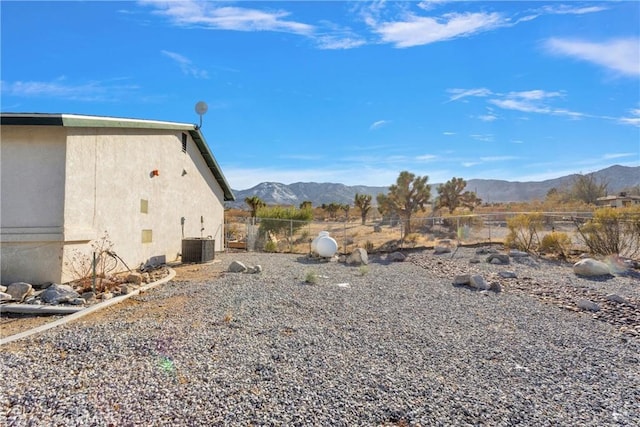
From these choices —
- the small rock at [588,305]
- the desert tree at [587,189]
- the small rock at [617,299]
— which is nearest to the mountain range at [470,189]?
the desert tree at [587,189]

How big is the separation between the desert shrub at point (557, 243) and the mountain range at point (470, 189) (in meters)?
89.6

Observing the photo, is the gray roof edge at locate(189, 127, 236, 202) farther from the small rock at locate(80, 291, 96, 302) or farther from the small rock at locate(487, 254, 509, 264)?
the small rock at locate(487, 254, 509, 264)

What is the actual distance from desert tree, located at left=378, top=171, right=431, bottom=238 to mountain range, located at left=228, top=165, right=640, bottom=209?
7748 centimetres

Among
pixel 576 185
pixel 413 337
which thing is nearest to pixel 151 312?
pixel 413 337

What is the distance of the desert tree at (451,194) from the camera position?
34.5 m

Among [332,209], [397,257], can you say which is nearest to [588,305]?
→ [397,257]

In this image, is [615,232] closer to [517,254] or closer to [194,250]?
[517,254]

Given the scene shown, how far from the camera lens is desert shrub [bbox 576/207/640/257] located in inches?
565

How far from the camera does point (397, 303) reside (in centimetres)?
803

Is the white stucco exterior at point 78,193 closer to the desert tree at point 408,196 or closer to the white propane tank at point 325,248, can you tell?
the white propane tank at point 325,248

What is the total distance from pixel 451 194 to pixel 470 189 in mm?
114799

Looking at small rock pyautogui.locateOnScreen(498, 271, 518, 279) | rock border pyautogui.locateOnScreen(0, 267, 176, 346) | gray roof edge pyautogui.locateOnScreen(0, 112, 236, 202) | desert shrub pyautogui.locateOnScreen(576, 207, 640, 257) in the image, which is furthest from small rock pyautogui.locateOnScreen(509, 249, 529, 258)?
gray roof edge pyautogui.locateOnScreen(0, 112, 236, 202)

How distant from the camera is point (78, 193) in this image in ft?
28.7

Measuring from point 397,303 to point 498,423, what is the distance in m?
4.72
